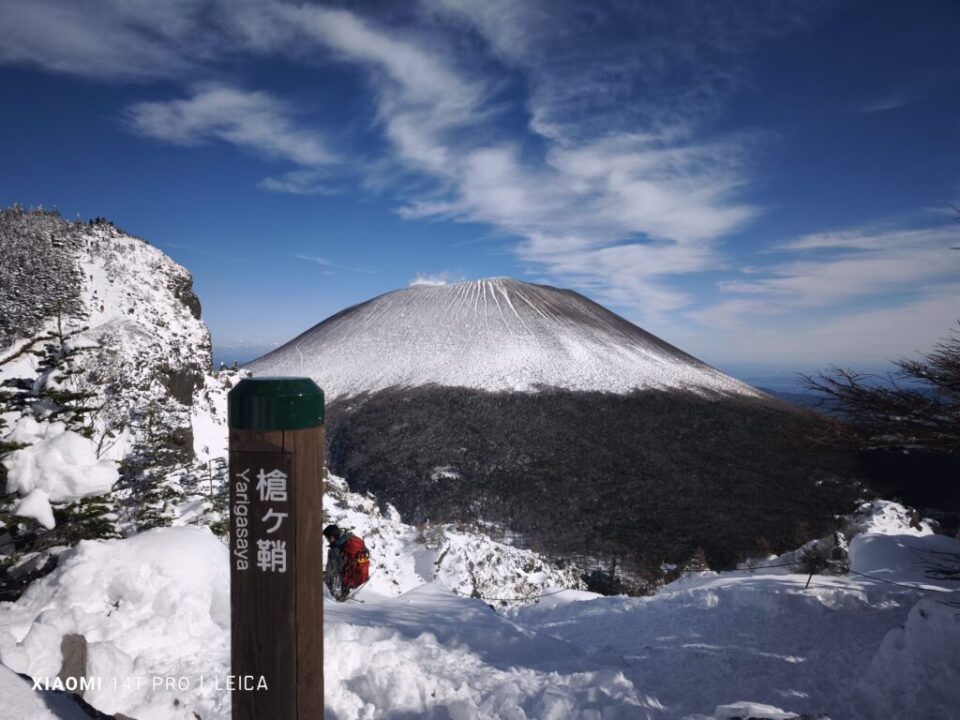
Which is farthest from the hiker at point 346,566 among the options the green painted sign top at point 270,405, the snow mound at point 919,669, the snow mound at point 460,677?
the snow mound at point 919,669

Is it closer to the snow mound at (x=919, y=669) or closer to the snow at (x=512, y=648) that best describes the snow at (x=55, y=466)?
the snow at (x=512, y=648)

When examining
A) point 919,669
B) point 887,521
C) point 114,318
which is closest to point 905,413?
point 919,669

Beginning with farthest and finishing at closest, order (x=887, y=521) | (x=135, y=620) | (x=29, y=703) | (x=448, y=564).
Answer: (x=887, y=521)
(x=448, y=564)
(x=135, y=620)
(x=29, y=703)

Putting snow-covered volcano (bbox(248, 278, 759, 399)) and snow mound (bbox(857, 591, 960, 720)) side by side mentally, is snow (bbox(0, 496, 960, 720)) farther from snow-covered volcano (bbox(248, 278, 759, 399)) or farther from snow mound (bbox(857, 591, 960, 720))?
snow-covered volcano (bbox(248, 278, 759, 399))

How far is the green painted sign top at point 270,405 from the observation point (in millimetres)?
2139

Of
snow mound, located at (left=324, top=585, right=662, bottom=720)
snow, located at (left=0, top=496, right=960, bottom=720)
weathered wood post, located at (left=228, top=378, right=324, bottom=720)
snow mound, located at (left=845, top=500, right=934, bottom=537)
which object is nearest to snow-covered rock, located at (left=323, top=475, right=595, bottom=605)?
snow, located at (left=0, top=496, right=960, bottom=720)

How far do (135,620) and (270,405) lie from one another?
4.14m

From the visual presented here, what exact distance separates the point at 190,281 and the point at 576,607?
750 inches

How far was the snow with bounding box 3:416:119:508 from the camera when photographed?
4.98 m

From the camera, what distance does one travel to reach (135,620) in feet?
15.0

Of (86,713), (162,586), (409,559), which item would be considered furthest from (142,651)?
(409,559)

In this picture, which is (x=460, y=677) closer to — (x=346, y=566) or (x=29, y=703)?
(x=29, y=703)

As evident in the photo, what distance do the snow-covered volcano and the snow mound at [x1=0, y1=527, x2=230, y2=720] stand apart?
1246 inches

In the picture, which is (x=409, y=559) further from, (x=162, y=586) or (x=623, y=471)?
(x=623, y=471)
